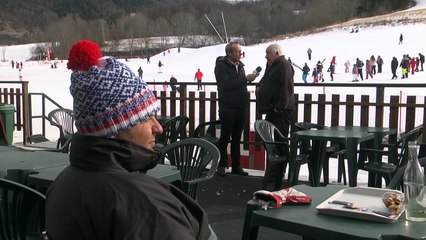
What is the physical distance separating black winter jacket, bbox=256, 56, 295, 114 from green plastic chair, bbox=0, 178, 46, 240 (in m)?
3.94

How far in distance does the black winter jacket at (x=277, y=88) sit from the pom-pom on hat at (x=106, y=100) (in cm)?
489

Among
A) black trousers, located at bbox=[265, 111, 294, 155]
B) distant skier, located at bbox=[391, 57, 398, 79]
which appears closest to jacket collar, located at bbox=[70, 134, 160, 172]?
black trousers, located at bbox=[265, 111, 294, 155]

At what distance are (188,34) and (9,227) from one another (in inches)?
5384

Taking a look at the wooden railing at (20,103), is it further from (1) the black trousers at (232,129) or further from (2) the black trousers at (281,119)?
(2) the black trousers at (281,119)

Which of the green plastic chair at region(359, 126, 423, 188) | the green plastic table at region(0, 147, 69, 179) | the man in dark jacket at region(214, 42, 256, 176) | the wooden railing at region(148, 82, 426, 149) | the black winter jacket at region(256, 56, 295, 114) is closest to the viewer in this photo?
the green plastic table at region(0, 147, 69, 179)

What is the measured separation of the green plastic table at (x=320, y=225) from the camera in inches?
84.6

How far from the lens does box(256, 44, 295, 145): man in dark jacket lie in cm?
632

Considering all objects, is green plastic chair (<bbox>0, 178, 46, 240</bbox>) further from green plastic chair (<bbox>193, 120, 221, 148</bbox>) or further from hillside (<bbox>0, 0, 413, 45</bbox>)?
hillside (<bbox>0, 0, 413, 45</bbox>)

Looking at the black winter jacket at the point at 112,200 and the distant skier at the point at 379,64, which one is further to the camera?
the distant skier at the point at 379,64

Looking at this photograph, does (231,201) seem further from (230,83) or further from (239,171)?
(230,83)

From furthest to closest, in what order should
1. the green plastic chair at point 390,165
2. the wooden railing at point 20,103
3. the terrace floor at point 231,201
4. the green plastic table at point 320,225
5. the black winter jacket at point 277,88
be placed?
the wooden railing at point 20,103
the black winter jacket at point 277,88
the green plastic chair at point 390,165
the terrace floor at point 231,201
the green plastic table at point 320,225

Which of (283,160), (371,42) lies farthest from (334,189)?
(371,42)

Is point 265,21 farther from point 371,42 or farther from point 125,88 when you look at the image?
point 125,88

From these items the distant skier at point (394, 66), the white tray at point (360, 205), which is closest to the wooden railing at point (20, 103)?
the white tray at point (360, 205)
